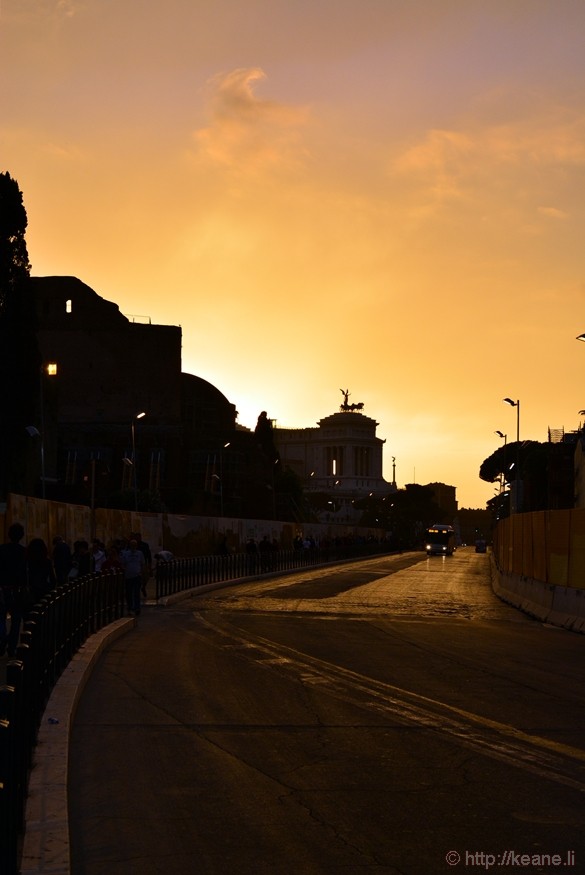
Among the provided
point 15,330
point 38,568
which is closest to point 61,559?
point 38,568

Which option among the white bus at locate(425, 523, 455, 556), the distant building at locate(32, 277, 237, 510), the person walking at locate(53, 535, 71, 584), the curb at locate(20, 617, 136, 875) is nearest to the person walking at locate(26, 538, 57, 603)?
the curb at locate(20, 617, 136, 875)

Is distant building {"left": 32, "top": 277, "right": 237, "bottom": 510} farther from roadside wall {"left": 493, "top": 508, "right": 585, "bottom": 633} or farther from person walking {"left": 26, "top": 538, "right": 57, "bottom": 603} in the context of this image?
person walking {"left": 26, "top": 538, "right": 57, "bottom": 603}

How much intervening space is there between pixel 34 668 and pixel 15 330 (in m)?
61.4

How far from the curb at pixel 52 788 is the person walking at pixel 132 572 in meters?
13.6

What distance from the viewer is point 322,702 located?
45.6 ft


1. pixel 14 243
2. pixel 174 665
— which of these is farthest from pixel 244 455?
pixel 174 665

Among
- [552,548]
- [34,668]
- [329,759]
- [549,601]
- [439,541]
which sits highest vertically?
[439,541]

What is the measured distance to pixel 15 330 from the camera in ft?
229

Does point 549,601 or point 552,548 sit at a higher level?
point 552,548

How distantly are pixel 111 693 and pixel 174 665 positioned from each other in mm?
3126

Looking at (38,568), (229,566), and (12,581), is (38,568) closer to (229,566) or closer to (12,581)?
(12,581)

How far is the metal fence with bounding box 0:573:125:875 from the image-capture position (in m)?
5.95

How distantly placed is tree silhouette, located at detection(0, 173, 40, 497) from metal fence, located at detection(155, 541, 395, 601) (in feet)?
47.6

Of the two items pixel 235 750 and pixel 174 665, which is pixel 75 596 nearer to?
pixel 174 665
